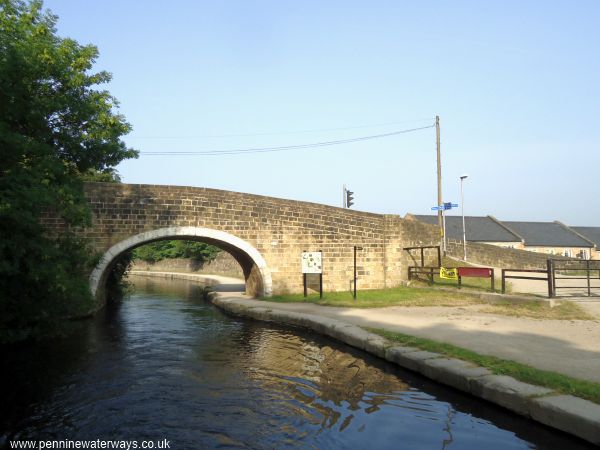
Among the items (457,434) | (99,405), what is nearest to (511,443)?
(457,434)

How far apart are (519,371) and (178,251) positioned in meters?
37.5

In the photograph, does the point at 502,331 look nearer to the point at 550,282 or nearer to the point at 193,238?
the point at 550,282

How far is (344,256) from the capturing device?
15867mm

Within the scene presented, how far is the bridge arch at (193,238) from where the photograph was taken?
1288cm

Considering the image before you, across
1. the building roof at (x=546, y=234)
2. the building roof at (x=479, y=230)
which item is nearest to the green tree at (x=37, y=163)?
the building roof at (x=479, y=230)

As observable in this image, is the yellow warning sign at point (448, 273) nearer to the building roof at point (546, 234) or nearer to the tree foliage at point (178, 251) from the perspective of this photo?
the tree foliage at point (178, 251)

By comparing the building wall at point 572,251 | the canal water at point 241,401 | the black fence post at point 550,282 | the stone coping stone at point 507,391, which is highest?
the building wall at point 572,251

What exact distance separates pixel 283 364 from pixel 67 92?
7721 mm

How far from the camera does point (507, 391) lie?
472 cm

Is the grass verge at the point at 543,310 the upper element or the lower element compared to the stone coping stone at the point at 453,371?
upper

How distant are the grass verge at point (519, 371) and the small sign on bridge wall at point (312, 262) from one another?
682cm

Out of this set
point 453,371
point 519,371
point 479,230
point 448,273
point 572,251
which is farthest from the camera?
point 572,251

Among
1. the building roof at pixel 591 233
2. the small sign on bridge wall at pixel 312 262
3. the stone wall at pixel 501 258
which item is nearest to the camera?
the small sign on bridge wall at pixel 312 262

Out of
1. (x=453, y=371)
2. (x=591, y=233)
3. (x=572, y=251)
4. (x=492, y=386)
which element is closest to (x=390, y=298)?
(x=453, y=371)
